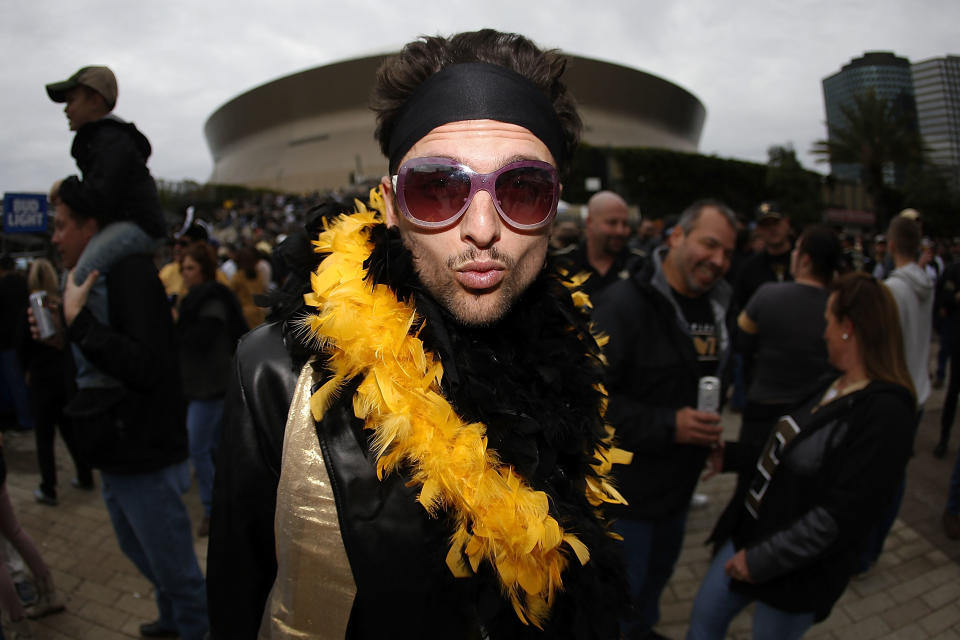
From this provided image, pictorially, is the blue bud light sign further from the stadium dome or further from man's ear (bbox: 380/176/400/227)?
the stadium dome

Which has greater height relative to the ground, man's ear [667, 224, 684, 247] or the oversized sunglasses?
the oversized sunglasses

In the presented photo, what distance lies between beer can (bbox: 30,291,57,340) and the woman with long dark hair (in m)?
3.12

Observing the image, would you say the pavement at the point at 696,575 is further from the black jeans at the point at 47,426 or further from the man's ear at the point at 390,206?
the man's ear at the point at 390,206

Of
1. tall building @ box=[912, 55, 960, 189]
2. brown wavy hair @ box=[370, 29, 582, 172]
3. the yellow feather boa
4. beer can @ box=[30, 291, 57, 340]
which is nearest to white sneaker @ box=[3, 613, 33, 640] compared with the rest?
beer can @ box=[30, 291, 57, 340]

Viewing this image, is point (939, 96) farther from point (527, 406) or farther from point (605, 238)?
point (527, 406)

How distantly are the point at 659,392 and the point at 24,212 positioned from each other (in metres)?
4.81

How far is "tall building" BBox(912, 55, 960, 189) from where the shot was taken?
526 centimetres

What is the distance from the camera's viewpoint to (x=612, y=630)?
1342mm

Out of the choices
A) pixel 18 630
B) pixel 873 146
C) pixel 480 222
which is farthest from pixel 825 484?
pixel 873 146

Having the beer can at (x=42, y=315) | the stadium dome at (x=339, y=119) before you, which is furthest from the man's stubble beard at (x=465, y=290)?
the stadium dome at (x=339, y=119)

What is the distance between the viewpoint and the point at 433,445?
3.87 feet

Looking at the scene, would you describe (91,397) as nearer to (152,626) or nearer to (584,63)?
(152,626)

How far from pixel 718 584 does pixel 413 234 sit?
1.97m

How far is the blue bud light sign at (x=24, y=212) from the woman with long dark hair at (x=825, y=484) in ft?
16.7
